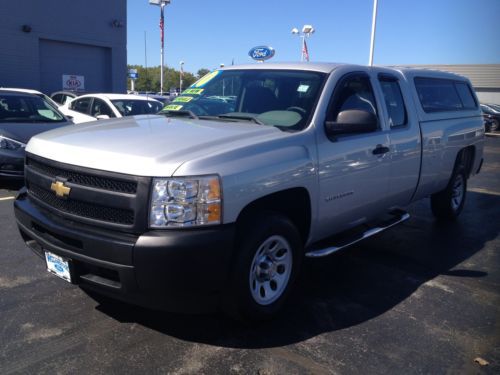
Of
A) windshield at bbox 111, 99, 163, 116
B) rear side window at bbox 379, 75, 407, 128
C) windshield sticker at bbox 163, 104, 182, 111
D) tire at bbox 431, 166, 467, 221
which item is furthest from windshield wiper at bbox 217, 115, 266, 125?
windshield at bbox 111, 99, 163, 116

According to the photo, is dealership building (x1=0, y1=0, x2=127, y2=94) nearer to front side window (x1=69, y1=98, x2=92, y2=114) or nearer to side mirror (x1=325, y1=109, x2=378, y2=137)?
front side window (x1=69, y1=98, x2=92, y2=114)

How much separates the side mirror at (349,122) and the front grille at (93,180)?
1.72 meters

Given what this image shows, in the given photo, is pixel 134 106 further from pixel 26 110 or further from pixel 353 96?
pixel 353 96

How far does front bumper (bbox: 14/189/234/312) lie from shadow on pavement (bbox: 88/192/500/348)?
510 millimetres

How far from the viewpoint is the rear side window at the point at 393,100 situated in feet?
15.8

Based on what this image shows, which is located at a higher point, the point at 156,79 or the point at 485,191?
the point at 156,79

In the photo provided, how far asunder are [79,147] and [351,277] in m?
2.77

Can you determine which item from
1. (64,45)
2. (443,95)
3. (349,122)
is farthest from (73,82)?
(349,122)

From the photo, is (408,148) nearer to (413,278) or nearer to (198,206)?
(413,278)

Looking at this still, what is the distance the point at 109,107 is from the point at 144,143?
8.33 meters

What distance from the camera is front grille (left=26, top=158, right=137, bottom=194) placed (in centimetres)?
288

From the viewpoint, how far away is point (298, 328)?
3520 millimetres

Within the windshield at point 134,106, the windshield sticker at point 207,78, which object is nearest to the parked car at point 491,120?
the windshield at point 134,106

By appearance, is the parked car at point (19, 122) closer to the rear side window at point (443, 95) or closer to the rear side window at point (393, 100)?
the rear side window at point (393, 100)
